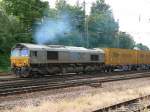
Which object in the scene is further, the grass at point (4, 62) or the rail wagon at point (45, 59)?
the grass at point (4, 62)

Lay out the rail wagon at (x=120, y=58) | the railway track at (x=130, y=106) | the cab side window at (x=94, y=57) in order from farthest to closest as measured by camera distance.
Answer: the rail wagon at (x=120, y=58) < the cab side window at (x=94, y=57) < the railway track at (x=130, y=106)

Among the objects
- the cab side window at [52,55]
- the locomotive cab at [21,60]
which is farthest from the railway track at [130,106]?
the cab side window at [52,55]

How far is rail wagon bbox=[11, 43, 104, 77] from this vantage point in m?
30.5

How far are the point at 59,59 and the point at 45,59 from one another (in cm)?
199

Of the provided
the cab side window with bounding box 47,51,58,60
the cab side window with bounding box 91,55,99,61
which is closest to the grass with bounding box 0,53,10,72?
the cab side window with bounding box 91,55,99,61

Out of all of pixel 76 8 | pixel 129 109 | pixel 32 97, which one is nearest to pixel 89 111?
pixel 129 109

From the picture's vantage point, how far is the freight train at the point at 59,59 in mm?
30609

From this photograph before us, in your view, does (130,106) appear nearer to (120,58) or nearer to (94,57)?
(94,57)

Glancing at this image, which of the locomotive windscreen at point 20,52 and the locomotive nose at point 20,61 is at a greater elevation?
the locomotive windscreen at point 20,52

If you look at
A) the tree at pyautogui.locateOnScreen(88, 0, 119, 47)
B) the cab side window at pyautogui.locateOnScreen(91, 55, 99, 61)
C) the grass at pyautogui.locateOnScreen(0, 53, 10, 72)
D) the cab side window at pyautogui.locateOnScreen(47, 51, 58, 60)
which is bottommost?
the grass at pyautogui.locateOnScreen(0, 53, 10, 72)

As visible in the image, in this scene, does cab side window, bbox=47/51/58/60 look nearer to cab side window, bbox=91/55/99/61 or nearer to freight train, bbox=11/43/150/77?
freight train, bbox=11/43/150/77

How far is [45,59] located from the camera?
31469 mm

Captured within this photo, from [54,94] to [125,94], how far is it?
3.46 meters

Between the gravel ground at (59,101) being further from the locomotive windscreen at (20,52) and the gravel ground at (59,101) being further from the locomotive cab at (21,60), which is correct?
the locomotive windscreen at (20,52)
